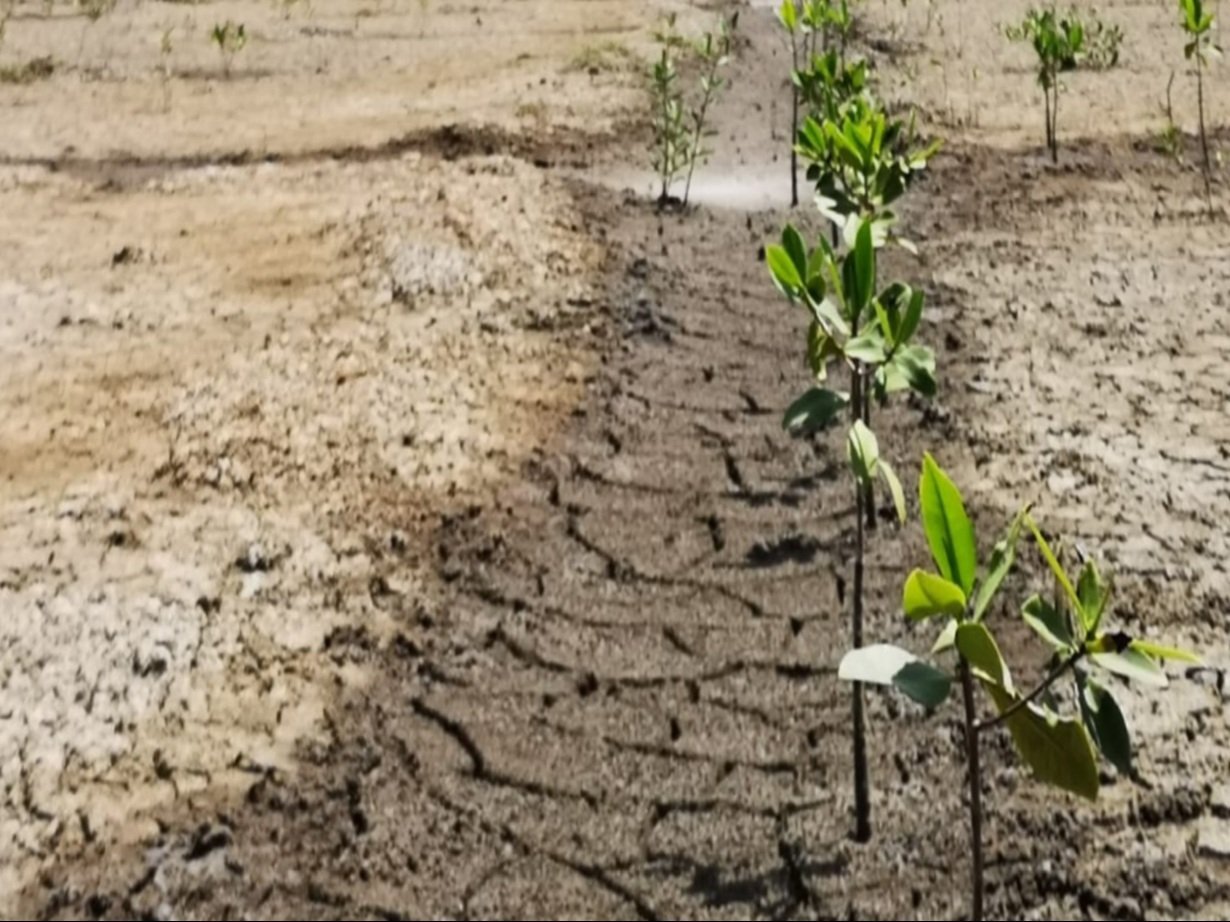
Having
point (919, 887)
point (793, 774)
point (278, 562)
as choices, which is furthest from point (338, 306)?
point (919, 887)

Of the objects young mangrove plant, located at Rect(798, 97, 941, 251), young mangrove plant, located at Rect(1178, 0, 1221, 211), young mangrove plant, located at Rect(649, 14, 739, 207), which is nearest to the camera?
young mangrove plant, located at Rect(798, 97, 941, 251)

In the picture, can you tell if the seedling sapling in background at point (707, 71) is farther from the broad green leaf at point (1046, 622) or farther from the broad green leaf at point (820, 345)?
the broad green leaf at point (1046, 622)

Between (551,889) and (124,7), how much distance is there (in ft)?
28.5

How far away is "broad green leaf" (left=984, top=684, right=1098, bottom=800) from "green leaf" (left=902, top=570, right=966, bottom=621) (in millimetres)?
131

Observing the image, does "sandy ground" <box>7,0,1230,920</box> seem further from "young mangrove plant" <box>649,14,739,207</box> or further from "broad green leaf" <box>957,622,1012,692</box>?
"broad green leaf" <box>957,622,1012,692</box>

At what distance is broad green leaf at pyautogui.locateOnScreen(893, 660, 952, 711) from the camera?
1.85 meters

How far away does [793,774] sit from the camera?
2.62m

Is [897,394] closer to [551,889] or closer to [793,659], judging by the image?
[793,659]

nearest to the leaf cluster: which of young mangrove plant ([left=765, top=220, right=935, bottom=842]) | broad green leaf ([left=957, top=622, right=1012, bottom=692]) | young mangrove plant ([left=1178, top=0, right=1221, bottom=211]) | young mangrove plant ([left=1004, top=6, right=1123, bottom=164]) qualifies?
broad green leaf ([left=957, top=622, right=1012, bottom=692])

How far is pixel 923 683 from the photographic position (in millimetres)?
1860

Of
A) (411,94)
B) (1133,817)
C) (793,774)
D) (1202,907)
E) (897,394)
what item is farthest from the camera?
(411,94)

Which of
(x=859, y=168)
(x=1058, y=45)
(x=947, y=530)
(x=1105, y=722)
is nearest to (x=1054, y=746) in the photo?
(x=1105, y=722)

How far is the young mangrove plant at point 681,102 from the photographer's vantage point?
5.88m

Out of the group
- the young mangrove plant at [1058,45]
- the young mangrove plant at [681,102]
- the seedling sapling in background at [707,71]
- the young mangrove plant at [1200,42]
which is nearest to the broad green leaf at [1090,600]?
the young mangrove plant at [1200,42]
